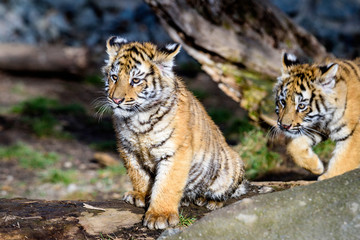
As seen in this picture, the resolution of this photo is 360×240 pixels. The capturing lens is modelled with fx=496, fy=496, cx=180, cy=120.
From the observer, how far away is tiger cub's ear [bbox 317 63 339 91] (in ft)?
14.2

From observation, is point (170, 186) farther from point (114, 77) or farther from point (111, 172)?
point (111, 172)

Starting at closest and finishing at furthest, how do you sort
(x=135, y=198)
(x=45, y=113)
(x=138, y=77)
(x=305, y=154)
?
(x=138, y=77) → (x=135, y=198) → (x=305, y=154) → (x=45, y=113)

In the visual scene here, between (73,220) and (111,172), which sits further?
(111,172)

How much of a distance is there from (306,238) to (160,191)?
1.12 metres

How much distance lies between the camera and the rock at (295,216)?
9.26ft

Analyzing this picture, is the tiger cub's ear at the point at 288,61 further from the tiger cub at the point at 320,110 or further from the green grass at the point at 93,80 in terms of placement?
the green grass at the point at 93,80

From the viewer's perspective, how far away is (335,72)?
4.36 meters

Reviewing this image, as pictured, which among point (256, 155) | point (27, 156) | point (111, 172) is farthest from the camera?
point (27, 156)

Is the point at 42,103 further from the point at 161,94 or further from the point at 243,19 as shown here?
the point at 161,94

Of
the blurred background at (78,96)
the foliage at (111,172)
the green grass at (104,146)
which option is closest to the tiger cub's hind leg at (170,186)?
the blurred background at (78,96)

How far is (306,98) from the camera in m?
4.38

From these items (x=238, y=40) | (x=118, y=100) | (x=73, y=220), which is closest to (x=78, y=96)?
(x=238, y=40)

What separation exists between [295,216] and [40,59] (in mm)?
8856

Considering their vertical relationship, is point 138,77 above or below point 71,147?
above
